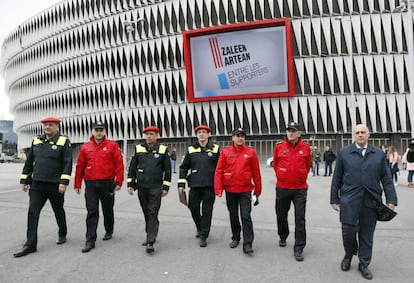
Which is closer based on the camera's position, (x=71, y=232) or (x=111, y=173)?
(x=111, y=173)

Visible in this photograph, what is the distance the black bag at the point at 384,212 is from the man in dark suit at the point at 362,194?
6cm

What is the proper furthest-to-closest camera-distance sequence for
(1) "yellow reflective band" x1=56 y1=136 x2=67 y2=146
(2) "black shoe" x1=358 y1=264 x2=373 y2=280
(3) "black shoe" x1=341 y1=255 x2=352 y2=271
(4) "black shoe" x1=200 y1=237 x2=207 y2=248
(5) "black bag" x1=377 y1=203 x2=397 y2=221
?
(1) "yellow reflective band" x1=56 y1=136 x2=67 y2=146
(4) "black shoe" x1=200 y1=237 x2=207 y2=248
(3) "black shoe" x1=341 y1=255 x2=352 y2=271
(5) "black bag" x1=377 y1=203 x2=397 y2=221
(2) "black shoe" x1=358 y1=264 x2=373 y2=280

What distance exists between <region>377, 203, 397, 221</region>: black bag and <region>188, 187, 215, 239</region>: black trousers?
2.56 m

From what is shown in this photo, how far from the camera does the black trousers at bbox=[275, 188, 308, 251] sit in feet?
16.5

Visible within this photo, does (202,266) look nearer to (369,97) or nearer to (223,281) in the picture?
(223,281)

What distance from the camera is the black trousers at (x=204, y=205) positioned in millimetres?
5738

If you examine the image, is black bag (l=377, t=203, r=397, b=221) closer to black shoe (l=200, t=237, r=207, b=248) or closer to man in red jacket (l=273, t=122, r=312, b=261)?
man in red jacket (l=273, t=122, r=312, b=261)

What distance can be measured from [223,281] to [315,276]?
3.76 ft

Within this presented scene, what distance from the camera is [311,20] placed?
36250 millimetres

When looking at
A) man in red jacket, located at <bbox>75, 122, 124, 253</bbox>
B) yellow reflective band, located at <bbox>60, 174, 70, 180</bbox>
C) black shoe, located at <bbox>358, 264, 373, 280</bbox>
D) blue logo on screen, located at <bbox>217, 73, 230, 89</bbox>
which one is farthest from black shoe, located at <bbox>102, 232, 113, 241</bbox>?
blue logo on screen, located at <bbox>217, 73, 230, 89</bbox>

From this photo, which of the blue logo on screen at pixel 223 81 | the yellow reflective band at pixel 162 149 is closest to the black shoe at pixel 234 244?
the yellow reflective band at pixel 162 149

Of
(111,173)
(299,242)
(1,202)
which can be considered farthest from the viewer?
(1,202)

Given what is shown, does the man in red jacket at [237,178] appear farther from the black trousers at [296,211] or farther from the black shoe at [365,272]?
the black shoe at [365,272]

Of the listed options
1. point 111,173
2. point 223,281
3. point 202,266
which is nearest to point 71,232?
point 111,173
